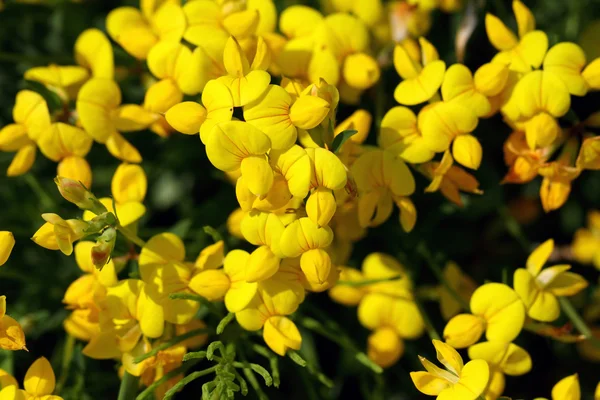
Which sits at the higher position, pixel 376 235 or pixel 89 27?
pixel 89 27

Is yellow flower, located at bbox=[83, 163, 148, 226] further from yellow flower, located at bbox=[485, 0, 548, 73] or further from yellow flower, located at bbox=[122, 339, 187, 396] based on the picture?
yellow flower, located at bbox=[485, 0, 548, 73]

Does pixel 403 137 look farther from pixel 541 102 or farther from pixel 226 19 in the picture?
pixel 226 19

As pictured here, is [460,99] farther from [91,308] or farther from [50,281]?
[50,281]

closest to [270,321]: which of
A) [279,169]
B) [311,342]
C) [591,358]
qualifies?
[279,169]

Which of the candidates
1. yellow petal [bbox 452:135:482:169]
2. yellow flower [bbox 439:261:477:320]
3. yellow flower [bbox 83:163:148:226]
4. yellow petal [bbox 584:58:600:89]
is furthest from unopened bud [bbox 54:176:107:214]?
yellow petal [bbox 584:58:600:89]

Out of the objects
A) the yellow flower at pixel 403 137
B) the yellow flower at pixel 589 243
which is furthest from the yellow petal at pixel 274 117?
the yellow flower at pixel 589 243

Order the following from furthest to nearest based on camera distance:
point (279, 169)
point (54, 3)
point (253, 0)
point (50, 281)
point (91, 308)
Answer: point (54, 3), point (50, 281), point (253, 0), point (91, 308), point (279, 169)

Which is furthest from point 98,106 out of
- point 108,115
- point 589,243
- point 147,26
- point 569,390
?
point 589,243
